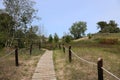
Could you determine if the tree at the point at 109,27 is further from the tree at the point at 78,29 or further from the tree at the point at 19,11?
the tree at the point at 19,11

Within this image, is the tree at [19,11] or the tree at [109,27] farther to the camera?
the tree at [109,27]

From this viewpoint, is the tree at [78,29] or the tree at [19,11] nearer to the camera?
the tree at [19,11]

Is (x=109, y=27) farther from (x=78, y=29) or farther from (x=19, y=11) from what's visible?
(x=19, y=11)

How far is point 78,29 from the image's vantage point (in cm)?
10975

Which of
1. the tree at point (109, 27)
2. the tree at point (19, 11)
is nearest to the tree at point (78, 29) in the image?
the tree at point (109, 27)

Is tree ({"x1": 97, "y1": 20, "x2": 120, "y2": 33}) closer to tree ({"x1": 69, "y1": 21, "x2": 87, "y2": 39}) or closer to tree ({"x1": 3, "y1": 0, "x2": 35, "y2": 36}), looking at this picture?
tree ({"x1": 69, "y1": 21, "x2": 87, "y2": 39})

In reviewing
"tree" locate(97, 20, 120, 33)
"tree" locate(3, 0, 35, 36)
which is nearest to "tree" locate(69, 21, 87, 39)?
"tree" locate(97, 20, 120, 33)

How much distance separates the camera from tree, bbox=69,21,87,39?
108 meters

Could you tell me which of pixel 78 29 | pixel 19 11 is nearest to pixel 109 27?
pixel 78 29

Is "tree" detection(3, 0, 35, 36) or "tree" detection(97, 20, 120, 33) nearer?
"tree" detection(3, 0, 35, 36)

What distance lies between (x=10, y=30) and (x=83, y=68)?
2351 cm

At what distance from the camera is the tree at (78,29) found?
→ 108125mm

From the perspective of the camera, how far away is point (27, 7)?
1417 inches

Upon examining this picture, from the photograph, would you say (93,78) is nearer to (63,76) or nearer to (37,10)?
(63,76)
